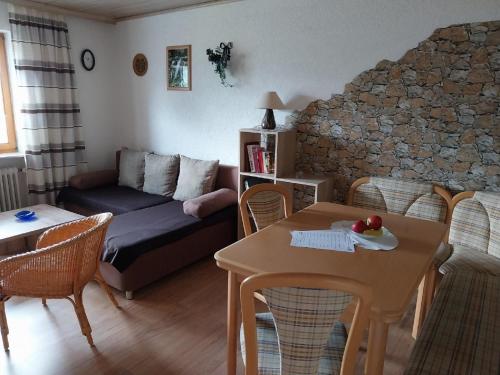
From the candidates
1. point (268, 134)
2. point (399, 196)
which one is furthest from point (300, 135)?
point (399, 196)

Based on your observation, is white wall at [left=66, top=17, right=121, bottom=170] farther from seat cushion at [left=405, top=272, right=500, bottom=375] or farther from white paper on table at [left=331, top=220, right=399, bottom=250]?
seat cushion at [left=405, top=272, right=500, bottom=375]

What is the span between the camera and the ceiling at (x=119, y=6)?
3545mm

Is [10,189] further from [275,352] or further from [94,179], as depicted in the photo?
[275,352]

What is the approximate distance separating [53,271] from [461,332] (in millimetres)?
2044

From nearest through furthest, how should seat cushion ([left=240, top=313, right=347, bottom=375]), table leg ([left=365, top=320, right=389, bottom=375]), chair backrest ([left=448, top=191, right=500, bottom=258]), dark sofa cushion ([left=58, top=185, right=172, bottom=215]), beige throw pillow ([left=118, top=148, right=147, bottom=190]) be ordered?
table leg ([left=365, top=320, right=389, bottom=375]) → seat cushion ([left=240, top=313, right=347, bottom=375]) → chair backrest ([left=448, top=191, right=500, bottom=258]) → dark sofa cushion ([left=58, top=185, right=172, bottom=215]) → beige throw pillow ([left=118, top=148, right=147, bottom=190])

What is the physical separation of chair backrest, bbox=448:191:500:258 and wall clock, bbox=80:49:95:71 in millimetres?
4015

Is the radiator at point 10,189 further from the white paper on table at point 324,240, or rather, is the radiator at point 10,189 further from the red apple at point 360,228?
the red apple at point 360,228

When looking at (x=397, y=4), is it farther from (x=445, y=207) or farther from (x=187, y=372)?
(x=187, y=372)

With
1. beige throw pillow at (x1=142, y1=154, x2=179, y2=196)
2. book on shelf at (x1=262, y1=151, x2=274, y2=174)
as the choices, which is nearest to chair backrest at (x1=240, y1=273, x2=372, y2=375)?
book on shelf at (x1=262, y1=151, x2=274, y2=174)

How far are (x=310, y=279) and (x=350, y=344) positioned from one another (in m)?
0.26

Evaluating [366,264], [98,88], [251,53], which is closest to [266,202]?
[366,264]

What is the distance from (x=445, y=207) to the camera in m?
2.64

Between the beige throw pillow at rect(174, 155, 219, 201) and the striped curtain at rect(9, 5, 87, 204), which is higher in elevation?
the striped curtain at rect(9, 5, 87, 204)

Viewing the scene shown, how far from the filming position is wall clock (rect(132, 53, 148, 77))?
165 inches
